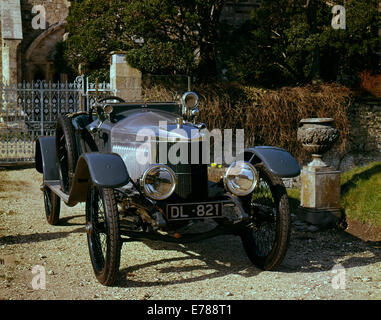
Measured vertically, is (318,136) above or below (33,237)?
above

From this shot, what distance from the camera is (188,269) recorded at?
4.24m

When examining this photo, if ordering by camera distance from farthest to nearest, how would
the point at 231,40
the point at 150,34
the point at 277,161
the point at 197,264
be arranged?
the point at 231,40
the point at 150,34
the point at 197,264
the point at 277,161

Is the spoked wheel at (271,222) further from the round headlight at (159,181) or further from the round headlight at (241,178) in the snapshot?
the round headlight at (159,181)

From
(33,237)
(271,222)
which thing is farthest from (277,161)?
(33,237)

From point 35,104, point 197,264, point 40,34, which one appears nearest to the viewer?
point 197,264

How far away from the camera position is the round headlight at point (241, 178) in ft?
13.1

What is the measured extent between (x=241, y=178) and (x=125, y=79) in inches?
281

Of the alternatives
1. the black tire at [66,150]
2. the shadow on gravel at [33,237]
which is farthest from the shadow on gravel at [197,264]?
the black tire at [66,150]

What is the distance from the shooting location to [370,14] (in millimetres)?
10859

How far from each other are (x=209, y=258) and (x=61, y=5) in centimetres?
1923

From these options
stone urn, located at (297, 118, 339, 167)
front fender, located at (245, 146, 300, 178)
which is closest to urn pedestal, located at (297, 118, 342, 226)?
stone urn, located at (297, 118, 339, 167)

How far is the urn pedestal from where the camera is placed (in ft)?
19.0

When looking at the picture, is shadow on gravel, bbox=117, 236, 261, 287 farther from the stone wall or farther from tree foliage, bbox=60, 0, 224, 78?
the stone wall

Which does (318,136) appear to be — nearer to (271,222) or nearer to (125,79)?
(271,222)
